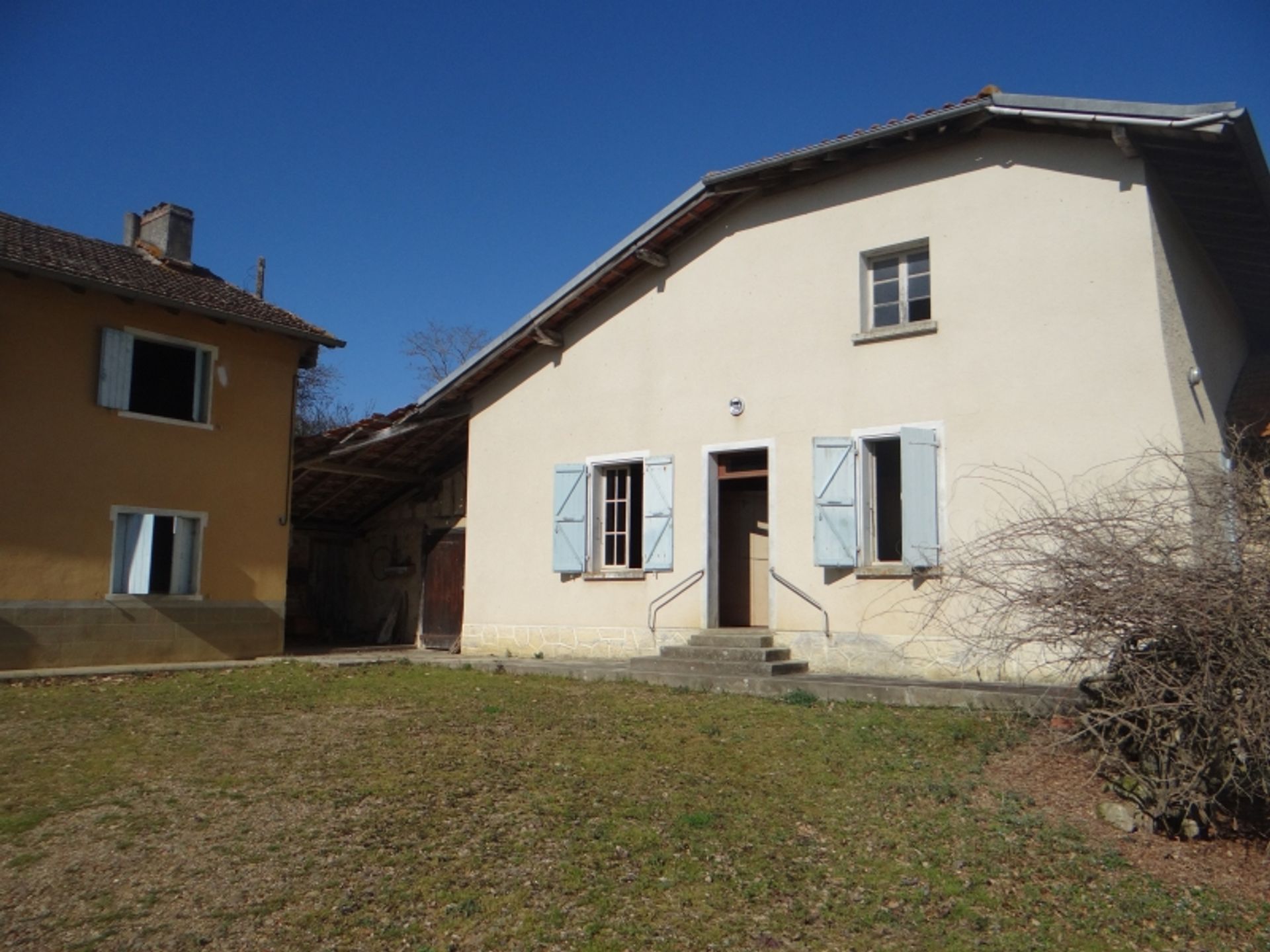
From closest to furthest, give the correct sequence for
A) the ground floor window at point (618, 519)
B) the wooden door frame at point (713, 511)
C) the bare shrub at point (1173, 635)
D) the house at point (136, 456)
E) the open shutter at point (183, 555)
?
1. the bare shrub at point (1173, 635)
2. the wooden door frame at point (713, 511)
3. the house at point (136, 456)
4. the ground floor window at point (618, 519)
5. the open shutter at point (183, 555)

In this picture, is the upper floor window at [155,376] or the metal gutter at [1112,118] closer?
the metal gutter at [1112,118]

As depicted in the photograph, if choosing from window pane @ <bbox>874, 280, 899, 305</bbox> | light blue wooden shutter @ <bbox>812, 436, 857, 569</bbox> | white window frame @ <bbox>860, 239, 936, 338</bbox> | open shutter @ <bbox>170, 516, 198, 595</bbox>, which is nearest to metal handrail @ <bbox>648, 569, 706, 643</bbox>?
light blue wooden shutter @ <bbox>812, 436, 857, 569</bbox>

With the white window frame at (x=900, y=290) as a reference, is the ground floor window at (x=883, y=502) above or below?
below

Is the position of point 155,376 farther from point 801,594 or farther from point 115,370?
point 801,594

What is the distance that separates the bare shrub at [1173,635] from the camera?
5414 millimetres

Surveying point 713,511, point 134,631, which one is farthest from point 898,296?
point 134,631

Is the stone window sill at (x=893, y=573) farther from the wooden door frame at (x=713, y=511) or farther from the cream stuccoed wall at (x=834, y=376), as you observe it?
the wooden door frame at (x=713, y=511)

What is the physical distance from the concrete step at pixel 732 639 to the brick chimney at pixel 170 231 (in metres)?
10.8

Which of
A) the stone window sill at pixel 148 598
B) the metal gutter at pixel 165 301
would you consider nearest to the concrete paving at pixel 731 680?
the stone window sill at pixel 148 598

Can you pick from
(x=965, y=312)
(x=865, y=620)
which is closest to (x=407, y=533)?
(x=865, y=620)

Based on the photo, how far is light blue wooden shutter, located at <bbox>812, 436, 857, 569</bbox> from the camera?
10633mm

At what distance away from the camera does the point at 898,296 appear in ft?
36.0

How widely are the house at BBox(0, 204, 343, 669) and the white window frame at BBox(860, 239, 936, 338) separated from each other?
8.66 m

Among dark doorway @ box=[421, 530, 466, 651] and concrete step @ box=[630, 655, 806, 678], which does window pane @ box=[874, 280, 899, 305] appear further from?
dark doorway @ box=[421, 530, 466, 651]
